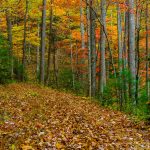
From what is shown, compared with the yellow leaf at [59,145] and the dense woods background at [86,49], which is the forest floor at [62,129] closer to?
the yellow leaf at [59,145]

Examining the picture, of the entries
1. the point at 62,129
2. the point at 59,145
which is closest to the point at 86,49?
the point at 62,129

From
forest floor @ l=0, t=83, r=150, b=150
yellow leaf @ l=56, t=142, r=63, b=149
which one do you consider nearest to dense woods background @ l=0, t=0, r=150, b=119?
forest floor @ l=0, t=83, r=150, b=150

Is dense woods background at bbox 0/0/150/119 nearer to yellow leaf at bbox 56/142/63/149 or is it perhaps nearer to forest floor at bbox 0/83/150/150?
forest floor at bbox 0/83/150/150

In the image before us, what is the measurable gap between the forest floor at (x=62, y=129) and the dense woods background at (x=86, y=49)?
2377 mm

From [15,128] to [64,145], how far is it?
1.40 m

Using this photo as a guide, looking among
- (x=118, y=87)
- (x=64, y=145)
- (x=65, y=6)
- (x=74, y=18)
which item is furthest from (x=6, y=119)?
(x=74, y=18)

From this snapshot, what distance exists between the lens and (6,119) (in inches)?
342

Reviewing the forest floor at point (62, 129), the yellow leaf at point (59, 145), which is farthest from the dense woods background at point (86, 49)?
the yellow leaf at point (59, 145)

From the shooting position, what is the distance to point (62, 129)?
26.8 ft

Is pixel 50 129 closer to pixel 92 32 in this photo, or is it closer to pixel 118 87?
pixel 118 87

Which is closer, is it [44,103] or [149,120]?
[149,120]

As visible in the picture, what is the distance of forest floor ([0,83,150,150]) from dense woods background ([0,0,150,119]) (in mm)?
2377

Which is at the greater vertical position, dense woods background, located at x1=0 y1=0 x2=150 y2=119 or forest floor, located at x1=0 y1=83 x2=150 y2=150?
dense woods background, located at x1=0 y1=0 x2=150 y2=119

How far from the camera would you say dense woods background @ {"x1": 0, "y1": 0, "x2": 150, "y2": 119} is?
14055mm
